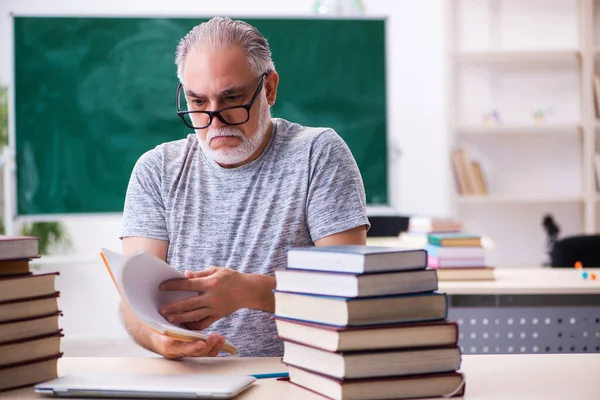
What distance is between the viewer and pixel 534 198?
542 centimetres

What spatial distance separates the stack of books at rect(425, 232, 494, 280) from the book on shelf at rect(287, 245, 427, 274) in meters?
1.78

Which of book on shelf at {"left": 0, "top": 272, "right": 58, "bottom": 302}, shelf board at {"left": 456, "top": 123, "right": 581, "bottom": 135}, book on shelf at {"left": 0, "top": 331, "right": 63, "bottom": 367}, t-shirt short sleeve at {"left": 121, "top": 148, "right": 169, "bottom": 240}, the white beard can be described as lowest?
book on shelf at {"left": 0, "top": 331, "right": 63, "bottom": 367}

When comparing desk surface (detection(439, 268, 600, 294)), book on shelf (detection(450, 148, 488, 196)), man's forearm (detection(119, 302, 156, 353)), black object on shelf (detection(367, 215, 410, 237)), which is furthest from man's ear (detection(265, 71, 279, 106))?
book on shelf (detection(450, 148, 488, 196))

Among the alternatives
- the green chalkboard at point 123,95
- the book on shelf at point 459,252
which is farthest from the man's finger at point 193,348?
the green chalkboard at point 123,95

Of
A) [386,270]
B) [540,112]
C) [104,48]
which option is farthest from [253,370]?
[540,112]

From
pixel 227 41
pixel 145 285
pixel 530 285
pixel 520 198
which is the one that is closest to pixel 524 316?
pixel 530 285

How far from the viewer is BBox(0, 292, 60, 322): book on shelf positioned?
1.29 metres

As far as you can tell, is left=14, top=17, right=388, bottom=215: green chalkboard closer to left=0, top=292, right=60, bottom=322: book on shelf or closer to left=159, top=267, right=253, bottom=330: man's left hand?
left=159, top=267, right=253, bottom=330: man's left hand

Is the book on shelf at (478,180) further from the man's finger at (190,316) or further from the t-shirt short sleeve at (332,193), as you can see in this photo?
the man's finger at (190,316)

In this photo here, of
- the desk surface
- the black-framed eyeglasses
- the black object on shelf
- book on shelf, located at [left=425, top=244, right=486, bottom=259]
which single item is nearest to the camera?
the black-framed eyeglasses

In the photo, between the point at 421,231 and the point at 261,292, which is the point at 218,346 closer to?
the point at 261,292

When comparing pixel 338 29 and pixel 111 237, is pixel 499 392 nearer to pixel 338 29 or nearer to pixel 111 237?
pixel 338 29

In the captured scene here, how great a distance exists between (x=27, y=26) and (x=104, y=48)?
0.44 m

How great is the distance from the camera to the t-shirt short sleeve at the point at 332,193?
1.83 metres
